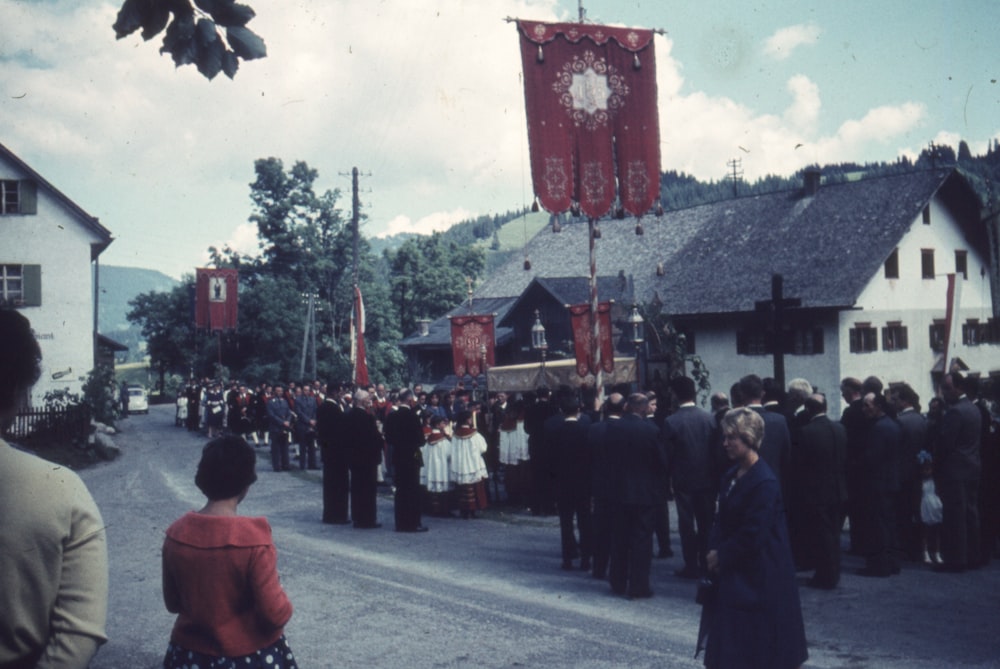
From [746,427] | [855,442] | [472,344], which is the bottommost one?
[855,442]

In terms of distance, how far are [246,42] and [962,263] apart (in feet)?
131

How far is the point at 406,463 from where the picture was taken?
13719mm

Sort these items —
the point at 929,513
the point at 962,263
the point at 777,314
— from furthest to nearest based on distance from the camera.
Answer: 1. the point at 962,263
2. the point at 777,314
3. the point at 929,513

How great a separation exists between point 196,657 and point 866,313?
34.3 meters

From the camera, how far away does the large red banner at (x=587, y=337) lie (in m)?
19.3

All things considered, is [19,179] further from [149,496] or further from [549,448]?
[549,448]

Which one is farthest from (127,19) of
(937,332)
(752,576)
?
(937,332)

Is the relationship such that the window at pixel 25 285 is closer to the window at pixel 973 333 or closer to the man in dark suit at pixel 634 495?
the man in dark suit at pixel 634 495

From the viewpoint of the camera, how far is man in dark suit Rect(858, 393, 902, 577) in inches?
386

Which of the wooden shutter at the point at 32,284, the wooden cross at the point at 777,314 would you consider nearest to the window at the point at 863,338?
the wooden cross at the point at 777,314

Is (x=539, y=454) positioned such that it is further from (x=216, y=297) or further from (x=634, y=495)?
(x=216, y=297)

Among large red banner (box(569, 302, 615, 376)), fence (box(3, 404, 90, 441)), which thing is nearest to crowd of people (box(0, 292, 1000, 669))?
large red banner (box(569, 302, 615, 376))

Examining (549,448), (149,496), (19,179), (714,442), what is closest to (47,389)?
(19,179)

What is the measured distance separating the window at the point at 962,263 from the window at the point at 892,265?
3.85 m
